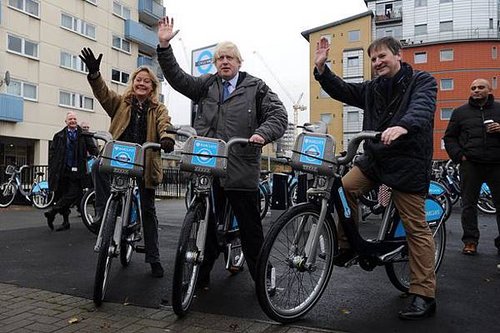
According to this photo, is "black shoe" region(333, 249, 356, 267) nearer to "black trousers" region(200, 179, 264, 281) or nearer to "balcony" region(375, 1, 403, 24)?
"black trousers" region(200, 179, 264, 281)

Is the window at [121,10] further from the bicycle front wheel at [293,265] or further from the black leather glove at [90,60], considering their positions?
the bicycle front wheel at [293,265]

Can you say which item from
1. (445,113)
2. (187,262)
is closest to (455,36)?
(445,113)

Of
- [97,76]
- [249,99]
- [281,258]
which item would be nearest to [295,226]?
[281,258]

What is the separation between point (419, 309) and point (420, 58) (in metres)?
56.9

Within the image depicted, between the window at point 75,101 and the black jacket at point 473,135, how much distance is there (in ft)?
104

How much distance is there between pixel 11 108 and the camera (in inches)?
1138

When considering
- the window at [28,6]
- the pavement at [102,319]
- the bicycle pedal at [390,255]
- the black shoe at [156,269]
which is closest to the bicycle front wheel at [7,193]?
the black shoe at [156,269]

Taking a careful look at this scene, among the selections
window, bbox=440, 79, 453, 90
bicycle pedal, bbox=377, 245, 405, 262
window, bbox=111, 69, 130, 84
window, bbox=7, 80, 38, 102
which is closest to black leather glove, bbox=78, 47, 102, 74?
bicycle pedal, bbox=377, 245, 405, 262

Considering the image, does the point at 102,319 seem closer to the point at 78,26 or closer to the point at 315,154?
the point at 315,154

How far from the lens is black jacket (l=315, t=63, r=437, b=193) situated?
12.1 ft

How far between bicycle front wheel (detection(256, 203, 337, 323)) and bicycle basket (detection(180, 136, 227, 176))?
65 centimetres

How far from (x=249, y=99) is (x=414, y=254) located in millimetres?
1827

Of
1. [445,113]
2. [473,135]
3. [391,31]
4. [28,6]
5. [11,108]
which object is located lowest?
[473,135]

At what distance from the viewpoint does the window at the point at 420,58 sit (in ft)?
184
